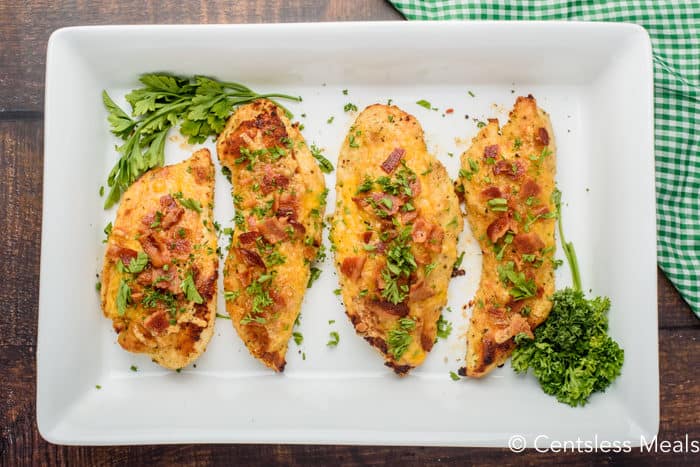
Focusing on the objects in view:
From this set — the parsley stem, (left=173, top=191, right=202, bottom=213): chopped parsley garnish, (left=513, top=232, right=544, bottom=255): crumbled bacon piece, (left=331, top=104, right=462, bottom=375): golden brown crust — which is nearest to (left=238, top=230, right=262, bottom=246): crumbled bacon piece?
(left=173, top=191, right=202, bottom=213): chopped parsley garnish

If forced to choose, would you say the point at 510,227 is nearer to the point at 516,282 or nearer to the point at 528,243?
the point at 528,243

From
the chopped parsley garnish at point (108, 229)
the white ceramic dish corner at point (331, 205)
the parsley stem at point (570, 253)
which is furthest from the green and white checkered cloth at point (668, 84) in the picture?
the chopped parsley garnish at point (108, 229)

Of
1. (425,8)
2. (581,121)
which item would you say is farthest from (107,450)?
(581,121)

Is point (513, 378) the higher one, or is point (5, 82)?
point (5, 82)

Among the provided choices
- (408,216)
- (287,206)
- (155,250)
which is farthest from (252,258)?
(408,216)

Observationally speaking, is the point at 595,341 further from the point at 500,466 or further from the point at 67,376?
the point at 67,376

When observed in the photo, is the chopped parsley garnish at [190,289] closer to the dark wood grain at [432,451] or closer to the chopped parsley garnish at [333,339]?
the chopped parsley garnish at [333,339]
